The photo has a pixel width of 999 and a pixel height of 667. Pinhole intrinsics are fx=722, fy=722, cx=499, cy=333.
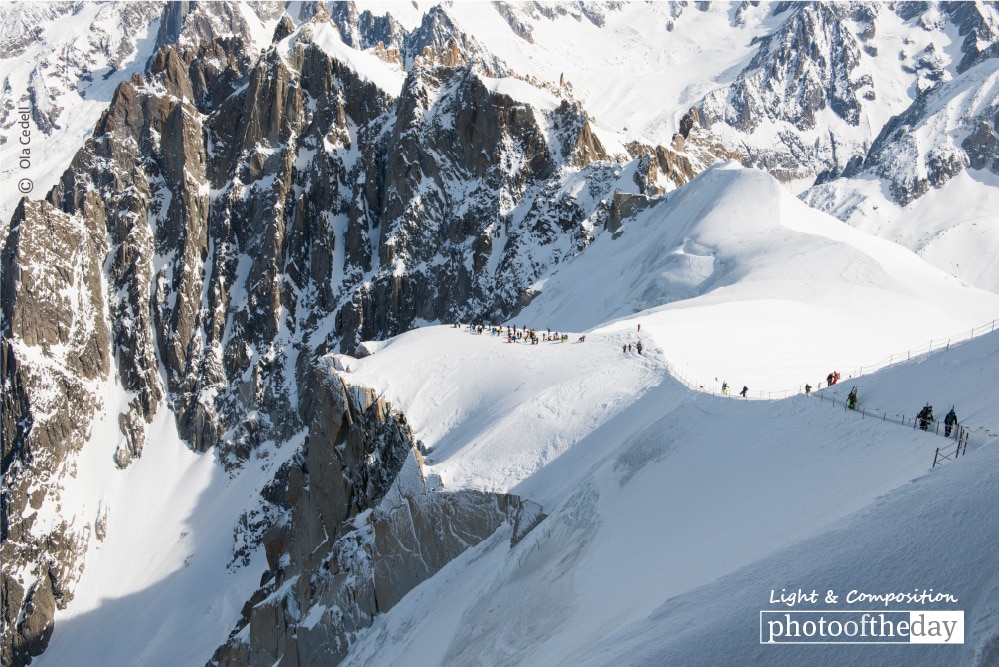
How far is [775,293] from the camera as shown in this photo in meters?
46.2

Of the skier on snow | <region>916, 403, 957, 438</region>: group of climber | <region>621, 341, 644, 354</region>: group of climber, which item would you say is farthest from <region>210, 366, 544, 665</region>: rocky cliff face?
<region>916, 403, 957, 438</region>: group of climber

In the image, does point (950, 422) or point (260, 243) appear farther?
point (260, 243)

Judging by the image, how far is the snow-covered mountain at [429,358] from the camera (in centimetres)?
2300

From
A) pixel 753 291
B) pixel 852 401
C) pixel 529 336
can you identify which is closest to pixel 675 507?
pixel 852 401

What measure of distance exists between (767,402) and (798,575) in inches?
589

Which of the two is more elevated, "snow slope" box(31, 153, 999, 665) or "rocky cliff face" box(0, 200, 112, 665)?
"rocky cliff face" box(0, 200, 112, 665)

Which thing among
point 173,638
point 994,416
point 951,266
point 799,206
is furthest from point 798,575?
point 951,266

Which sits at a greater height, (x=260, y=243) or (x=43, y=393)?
(x=260, y=243)

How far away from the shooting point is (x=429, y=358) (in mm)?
44844

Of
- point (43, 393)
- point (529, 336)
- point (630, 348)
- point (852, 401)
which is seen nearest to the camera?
point (852, 401)

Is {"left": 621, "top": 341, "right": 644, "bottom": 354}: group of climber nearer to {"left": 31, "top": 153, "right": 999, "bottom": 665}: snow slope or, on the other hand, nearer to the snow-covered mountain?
{"left": 31, "top": 153, "right": 999, "bottom": 665}: snow slope

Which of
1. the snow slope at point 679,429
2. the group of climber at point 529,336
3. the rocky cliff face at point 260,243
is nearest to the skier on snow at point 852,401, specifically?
the snow slope at point 679,429

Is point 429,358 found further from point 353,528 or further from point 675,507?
point 675,507

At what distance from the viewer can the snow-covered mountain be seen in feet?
75.5
